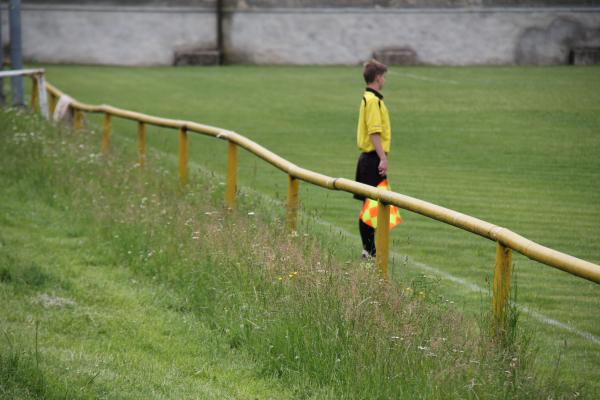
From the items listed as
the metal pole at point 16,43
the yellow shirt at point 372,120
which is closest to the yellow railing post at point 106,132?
the yellow shirt at point 372,120

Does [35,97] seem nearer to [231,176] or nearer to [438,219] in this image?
[231,176]

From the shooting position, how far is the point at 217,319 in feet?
25.2

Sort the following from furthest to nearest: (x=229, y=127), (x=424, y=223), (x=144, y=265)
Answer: (x=229, y=127)
(x=424, y=223)
(x=144, y=265)

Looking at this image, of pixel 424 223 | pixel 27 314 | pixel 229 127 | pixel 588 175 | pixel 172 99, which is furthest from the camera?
pixel 172 99

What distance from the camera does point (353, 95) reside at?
27250 mm

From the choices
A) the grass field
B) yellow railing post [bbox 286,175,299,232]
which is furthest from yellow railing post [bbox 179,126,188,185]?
yellow railing post [bbox 286,175,299,232]

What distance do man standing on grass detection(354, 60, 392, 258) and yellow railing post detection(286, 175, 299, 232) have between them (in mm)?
1386

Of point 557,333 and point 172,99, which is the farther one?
point 172,99

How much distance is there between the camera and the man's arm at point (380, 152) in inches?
376

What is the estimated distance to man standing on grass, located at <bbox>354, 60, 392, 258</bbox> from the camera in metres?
9.59

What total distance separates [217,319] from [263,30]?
33.2m

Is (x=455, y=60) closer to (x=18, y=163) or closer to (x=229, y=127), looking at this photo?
(x=229, y=127)

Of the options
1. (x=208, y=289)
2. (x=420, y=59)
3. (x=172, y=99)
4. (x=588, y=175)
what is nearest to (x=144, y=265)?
(x=208, y=289)

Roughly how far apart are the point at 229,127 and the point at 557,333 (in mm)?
14478
